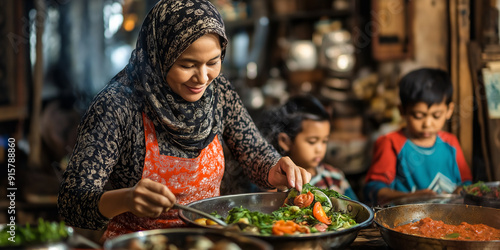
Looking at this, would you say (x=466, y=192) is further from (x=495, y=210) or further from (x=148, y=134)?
(x=148, y=134)

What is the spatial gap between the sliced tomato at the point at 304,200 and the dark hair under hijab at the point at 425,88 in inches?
57.4

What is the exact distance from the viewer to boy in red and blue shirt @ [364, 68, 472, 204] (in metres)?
2.85

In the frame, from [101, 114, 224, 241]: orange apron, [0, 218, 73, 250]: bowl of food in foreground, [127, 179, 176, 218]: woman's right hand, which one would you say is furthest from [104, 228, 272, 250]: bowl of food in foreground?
[101, 114, 224, 241]: orange apron

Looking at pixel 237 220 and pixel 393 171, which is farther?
pixel 393 171

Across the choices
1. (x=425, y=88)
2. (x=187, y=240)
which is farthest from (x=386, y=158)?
(x=187, y=240)

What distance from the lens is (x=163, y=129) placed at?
6.18 ft

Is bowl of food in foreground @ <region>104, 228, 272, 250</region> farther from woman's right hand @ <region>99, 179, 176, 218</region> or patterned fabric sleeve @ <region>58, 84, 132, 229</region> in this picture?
patterned fabric sleeve @ <region>58, 84, 132, 229</region>

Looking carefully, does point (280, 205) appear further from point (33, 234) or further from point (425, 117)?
point (425, 117)

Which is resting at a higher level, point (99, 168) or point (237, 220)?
point (99, 168)

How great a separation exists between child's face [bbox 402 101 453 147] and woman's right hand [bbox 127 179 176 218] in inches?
79.5

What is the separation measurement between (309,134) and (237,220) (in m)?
1.42

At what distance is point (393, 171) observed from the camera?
2.96m

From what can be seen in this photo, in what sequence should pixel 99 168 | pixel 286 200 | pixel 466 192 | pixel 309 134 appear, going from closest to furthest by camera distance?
pixel 99 168
pixel 286 200
pixel 466 192
pixel 309 134

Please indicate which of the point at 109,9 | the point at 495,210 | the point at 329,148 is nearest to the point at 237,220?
the point at 495,210
